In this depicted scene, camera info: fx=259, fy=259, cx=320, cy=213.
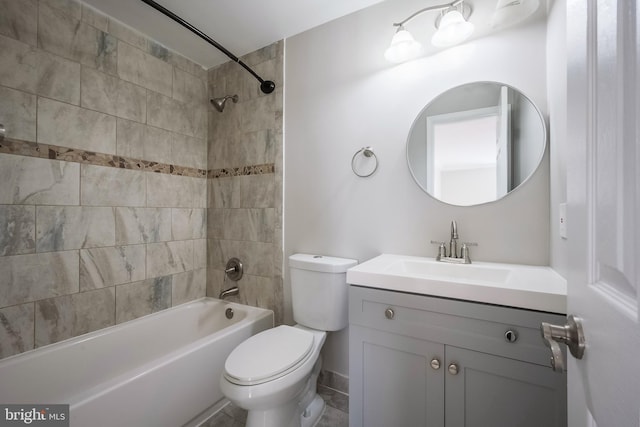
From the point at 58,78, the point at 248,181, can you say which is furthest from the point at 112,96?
the point at 248,181

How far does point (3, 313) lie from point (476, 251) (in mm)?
2411

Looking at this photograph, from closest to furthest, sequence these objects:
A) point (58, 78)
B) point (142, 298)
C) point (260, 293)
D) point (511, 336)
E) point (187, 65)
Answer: point (511, 336) < point (58, 78) < point (142, 298) < point (260, 293) < point (187, 65)

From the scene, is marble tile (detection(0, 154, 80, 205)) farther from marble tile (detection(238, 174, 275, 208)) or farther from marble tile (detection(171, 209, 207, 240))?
marble tile (detection(238, 174, 275, 208))

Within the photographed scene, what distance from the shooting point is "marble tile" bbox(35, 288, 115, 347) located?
1417mm

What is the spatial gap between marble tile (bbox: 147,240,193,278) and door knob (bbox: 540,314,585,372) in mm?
2173

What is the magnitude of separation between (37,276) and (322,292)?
155cm

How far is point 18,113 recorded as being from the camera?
133 centimetres

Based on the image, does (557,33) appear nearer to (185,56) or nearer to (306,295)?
(306,295)

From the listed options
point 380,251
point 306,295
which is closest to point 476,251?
point 380,251

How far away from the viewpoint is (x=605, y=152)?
0.37 m

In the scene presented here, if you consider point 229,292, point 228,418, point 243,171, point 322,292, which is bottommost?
point 228,418

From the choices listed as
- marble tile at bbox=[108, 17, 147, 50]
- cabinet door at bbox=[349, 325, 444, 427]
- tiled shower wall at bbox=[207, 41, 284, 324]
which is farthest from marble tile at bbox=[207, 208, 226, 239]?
cabinet door at bbox=[349, 325, 444, 427]

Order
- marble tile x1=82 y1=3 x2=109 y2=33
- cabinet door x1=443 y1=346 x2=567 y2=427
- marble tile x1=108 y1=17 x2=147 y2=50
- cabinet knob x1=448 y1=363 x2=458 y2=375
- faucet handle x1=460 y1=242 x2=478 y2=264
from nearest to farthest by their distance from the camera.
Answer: cabinet door x1=443 y1=346 x2=567 y2=427
cabinet knob x1=448 y1=363 x2=458 y2=375
faucet handle x1=460 y1=242 x2=478 y2=264
marble tile x1=82 y1=3 x2=109 y2=33
marble tile x1=108 y1=17 x2=147 y2=50

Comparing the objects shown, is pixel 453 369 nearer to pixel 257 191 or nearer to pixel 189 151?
pixel 257 191
